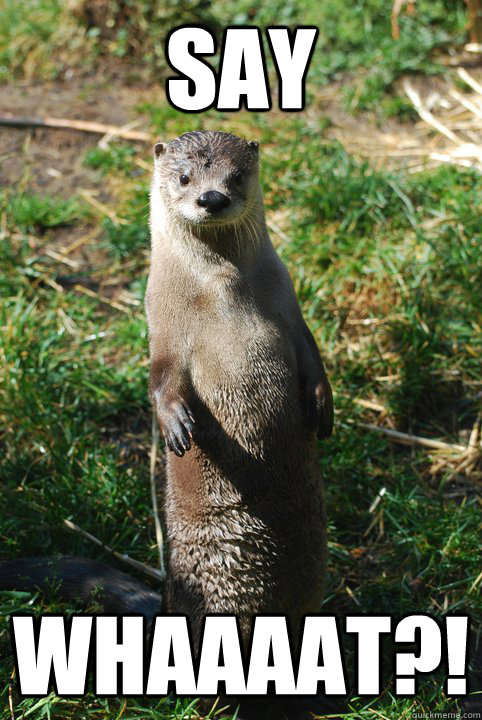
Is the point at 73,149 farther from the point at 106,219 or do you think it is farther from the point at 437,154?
the point at 437,154

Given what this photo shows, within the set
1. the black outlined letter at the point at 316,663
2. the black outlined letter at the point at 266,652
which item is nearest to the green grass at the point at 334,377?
the black outlined letter at the point at 316,663

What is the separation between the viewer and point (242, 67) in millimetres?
4957

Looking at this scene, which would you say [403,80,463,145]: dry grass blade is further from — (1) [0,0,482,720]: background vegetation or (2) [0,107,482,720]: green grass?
(2) [0,107,482,720]: green grass

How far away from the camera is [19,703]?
3043 millimetres

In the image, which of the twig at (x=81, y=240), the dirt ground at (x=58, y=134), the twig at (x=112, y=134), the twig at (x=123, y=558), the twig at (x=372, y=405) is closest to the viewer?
the twig at (x=123, y=558)

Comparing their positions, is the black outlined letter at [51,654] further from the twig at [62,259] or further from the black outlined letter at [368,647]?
the twig at [62,259]

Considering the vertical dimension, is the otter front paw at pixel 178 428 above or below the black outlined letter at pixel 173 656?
above

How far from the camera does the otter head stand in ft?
9.55

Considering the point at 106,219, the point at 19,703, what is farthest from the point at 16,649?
the point at 106,219

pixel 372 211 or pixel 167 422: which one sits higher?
pixel 372 211

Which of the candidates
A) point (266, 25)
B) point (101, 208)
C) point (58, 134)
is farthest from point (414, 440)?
point (266, 25)

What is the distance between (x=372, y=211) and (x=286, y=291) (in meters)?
1.90

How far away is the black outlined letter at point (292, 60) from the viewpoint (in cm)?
509

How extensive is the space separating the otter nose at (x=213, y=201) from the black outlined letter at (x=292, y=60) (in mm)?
2401
